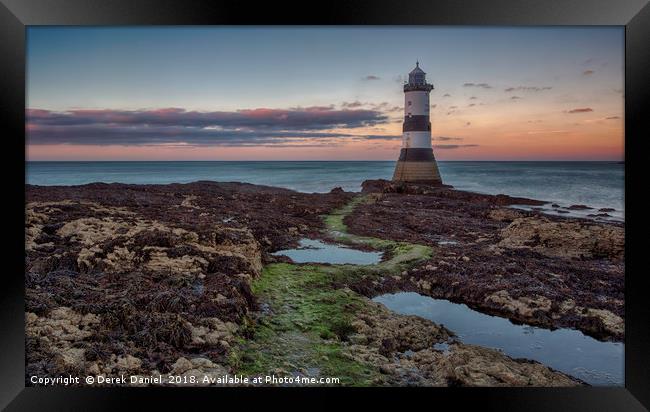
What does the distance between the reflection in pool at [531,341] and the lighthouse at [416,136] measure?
1559 mm

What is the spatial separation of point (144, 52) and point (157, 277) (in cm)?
240

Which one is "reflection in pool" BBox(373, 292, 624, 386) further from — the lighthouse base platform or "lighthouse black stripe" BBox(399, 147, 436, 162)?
"lighthouse black stripe" BBox(399, 147, 436, 162)

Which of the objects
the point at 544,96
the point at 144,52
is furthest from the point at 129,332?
the point at 544,96

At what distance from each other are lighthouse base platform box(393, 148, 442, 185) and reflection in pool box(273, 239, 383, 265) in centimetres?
101

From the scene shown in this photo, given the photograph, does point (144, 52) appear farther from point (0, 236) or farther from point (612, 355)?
point (612, 355)

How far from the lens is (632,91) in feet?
12.0

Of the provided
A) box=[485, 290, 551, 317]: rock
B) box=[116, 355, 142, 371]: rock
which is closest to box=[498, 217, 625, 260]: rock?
box=[485, 290, 551, 317]: rock

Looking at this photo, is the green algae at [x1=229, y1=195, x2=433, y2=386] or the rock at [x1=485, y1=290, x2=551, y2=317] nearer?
the green algae at [x1=229, y1=195, x2=433, y2=386]

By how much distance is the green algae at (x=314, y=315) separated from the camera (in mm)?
3752

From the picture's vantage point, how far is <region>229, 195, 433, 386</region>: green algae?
3.75 meters

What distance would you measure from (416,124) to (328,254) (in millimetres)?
1878

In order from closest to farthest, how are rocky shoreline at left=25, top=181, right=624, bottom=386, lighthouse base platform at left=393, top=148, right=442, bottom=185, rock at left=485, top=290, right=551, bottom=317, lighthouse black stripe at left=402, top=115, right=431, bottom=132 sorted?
rocky shoreline at left=25, top=181, right=624, bottom=386 < rock at left=485, top=290, right=551, bottom=317 < lighthouse black stripe at left=402, top=115, right=431, bottom=132 < lighthouse base platform at left=393, top=148, right=442, bottom=185

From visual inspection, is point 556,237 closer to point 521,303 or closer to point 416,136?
point 521,303

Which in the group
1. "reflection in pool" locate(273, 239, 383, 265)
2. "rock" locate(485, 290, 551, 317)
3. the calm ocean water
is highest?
the calm ocean water
